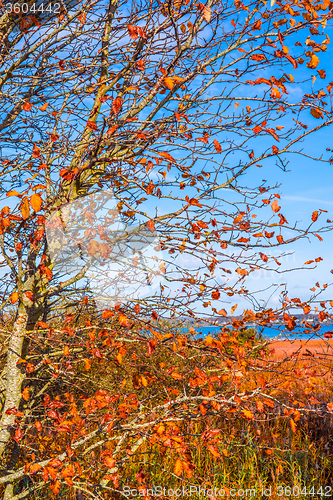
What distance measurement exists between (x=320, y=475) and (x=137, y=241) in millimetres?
3716

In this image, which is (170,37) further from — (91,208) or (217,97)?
(91,208)

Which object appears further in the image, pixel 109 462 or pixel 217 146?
pixel 217 146

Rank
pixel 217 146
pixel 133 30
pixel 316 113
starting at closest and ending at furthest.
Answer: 1. pixel 133 30
2. pixel 217 146
3. pixel 316 113

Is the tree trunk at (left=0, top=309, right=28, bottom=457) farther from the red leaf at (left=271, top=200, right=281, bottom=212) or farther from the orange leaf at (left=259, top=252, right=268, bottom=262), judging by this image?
the red leaf at (left=271, top=200, right=281, bottom=212)

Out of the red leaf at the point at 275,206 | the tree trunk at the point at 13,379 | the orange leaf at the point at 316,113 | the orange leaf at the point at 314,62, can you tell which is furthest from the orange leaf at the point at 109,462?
the orange leaf at the point at 314,62

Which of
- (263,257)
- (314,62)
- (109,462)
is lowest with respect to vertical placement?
(109,462)

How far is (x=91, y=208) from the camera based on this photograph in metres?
4.18

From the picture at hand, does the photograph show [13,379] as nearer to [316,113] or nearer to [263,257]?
[263,257]

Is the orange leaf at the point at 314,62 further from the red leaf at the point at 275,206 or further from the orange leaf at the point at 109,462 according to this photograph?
the orange leaf at the point at 109,462

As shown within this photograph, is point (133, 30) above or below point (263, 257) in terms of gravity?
above

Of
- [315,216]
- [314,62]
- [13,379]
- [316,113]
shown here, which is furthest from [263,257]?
[13,379]

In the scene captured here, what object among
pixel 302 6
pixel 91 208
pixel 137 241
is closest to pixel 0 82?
pixel 91 208

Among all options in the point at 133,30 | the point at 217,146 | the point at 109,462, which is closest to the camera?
the point at 109,462

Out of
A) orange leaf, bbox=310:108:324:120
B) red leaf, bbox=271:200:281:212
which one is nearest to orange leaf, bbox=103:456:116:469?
red leaf, bbox=271:200:281:212
